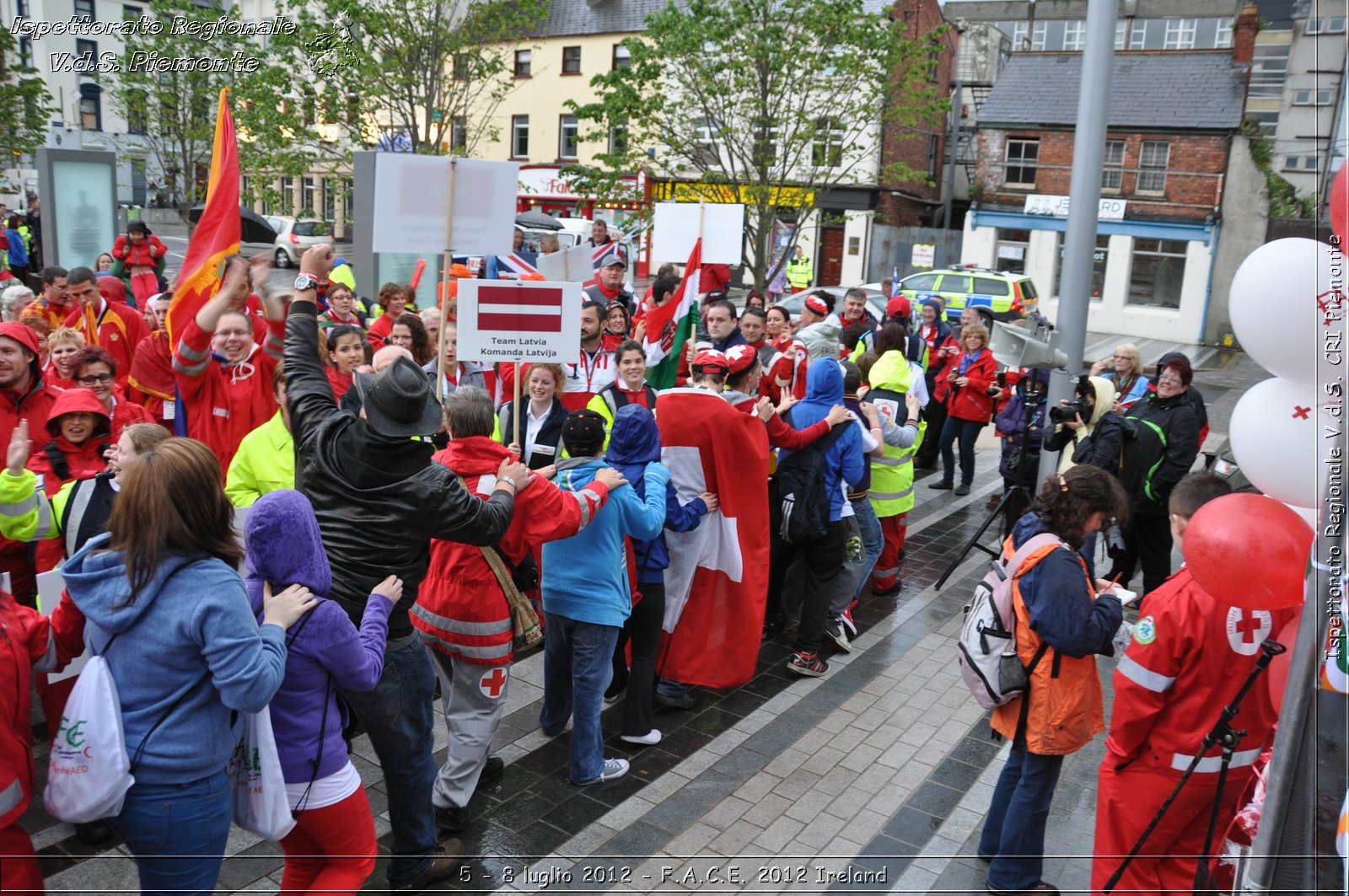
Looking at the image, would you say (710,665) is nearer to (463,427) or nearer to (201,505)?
(463,427)

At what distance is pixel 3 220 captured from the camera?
757 inches

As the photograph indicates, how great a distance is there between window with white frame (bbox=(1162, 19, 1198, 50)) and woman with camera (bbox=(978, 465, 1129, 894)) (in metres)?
42.7

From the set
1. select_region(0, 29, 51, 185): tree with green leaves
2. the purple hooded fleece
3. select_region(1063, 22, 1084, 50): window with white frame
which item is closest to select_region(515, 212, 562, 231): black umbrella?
select_region(0, 29, 51, 185): tree with green leaves

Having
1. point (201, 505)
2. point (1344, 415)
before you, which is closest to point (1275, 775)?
point (1344, 415)

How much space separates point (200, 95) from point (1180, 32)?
3713 cm

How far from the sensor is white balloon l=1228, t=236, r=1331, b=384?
106 inches

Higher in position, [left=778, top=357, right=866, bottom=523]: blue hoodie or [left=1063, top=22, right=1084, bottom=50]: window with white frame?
[left=1063, top=22, right=1084, bottom=50]: window with white frame

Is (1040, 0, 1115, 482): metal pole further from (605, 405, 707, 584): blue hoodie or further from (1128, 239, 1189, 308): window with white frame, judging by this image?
(1128, 239, 1189, 308): window with white frame

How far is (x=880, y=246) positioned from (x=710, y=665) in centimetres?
3094

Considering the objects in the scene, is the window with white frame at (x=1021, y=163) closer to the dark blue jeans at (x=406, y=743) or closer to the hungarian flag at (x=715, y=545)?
the hungarian flag at (x=715, y=545)

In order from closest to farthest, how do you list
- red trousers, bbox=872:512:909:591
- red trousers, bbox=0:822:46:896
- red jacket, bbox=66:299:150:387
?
red trousers, bbox=0:822:46:896 < red jacket, bbox=66:299:150:387 < red trousers, bbox=872:512:909:591

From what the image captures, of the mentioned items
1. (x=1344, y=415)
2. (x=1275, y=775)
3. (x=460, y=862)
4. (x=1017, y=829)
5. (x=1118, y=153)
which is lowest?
(x=460, y=862)

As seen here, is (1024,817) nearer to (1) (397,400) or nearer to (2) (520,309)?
(1) (397,400)

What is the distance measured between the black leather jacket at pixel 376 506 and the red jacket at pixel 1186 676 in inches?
93.7
